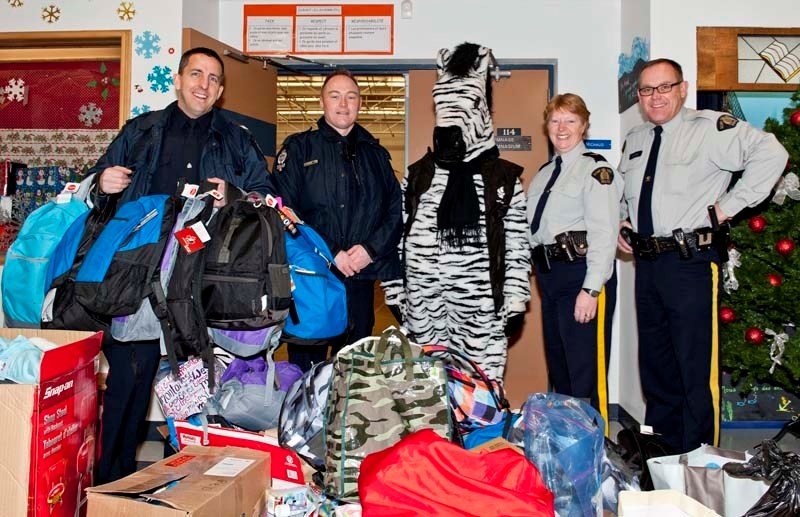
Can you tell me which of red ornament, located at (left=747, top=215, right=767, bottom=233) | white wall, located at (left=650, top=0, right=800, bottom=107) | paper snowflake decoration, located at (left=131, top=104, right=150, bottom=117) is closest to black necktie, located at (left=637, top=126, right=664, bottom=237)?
red ornament, located at (left=747, top=215, right=767, bottom=233)

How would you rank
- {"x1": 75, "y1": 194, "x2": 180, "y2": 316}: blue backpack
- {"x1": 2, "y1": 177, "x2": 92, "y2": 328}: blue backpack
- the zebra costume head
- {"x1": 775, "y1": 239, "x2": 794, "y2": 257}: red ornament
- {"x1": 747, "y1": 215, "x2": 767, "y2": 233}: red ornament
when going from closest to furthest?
{"x1": 75, "y1": 194, "x2": 180, "y2": 316}: blue backpack → {"x1": 2, "y1": 177, "x2": 92, "y2": 328}: blue backpack → the zebra costume head → {"x1": 775, "y1": 239, "x2": 794, "y2": 257}: red ornament → {"x1": 747, "y1": 215, "x2": 767, "y2": 233}: red ornament

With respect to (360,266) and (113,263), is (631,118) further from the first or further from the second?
(113,263)

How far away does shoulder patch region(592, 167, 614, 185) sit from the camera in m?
2.64

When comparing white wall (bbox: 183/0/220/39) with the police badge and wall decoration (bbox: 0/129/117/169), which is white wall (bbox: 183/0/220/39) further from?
the police badge

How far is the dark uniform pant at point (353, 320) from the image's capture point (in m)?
2.73

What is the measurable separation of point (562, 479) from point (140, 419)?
155 centimetres

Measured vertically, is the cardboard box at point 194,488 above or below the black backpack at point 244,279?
below

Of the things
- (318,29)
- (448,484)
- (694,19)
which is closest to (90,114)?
(318,29)

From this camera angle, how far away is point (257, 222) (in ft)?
7.22

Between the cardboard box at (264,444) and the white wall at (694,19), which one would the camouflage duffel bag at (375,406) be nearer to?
the cardboard box at (264,444)

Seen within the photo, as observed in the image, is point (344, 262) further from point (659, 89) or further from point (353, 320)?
point (659, 89)

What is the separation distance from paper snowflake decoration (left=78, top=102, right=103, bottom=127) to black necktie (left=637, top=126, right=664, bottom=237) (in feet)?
10.1

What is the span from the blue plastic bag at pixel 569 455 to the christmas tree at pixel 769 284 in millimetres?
1462

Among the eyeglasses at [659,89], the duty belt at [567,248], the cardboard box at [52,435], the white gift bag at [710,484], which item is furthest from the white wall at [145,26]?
the white gift bag at [710,484]
